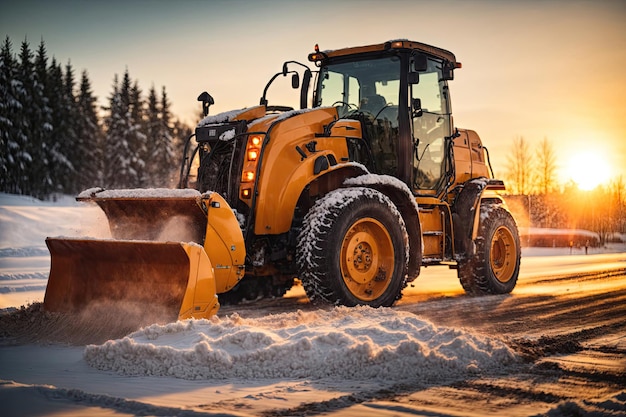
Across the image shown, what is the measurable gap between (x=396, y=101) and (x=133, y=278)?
428 cm

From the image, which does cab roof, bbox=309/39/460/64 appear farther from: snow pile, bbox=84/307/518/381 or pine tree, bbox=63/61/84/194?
pine tree, bbox=63/61/84/194

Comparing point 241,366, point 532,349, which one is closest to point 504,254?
point 532,349

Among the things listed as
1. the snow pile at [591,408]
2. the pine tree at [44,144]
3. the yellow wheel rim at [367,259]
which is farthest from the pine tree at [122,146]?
the snow pile at [591,408]

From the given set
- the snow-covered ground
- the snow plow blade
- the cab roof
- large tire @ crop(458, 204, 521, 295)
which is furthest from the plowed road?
the cab roof

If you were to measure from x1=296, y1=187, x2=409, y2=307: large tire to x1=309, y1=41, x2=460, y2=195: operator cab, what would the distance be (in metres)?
1.19

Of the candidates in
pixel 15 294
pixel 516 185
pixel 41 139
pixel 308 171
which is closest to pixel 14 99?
pixel 41 139

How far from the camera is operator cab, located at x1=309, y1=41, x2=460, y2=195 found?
30.3 ft

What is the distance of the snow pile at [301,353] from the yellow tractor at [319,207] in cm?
110

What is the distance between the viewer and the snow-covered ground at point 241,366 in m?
4.06

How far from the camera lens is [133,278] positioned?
6762 mm

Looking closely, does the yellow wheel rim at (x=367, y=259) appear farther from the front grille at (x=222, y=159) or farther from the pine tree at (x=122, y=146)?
the pine tree at (x=122, y=146)

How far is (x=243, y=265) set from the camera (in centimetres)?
701

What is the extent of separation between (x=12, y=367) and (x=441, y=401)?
3061 millimetres

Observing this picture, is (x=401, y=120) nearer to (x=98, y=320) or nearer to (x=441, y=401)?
(x=98, y=320)
